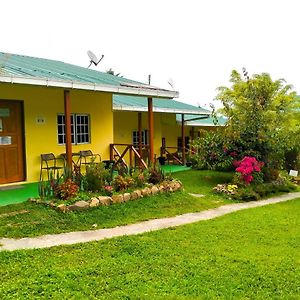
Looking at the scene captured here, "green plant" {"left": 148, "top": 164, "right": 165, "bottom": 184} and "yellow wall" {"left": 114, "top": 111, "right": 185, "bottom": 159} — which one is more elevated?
"yellow wall" {"left": 114, "top": 111, "right": 185, "bottom": 159}

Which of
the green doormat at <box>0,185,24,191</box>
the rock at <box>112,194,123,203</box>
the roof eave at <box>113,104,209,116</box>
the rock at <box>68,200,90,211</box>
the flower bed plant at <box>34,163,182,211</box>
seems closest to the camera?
the rock at <box>68,200,90,211</box>

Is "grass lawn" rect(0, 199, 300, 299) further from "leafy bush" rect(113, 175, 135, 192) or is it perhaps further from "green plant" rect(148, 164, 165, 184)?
"green plant" rect(148, 164, 165, 184)

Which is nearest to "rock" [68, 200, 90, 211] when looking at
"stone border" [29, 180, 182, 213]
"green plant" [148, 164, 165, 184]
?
"stone border" [29, 180, 182, 213]

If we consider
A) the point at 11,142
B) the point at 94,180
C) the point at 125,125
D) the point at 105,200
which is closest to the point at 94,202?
the point at 105,200

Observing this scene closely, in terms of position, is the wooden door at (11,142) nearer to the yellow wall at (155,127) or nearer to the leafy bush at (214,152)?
the yellow wall at (155,127)

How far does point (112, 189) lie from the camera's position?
8.85m

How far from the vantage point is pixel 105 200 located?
838 cm

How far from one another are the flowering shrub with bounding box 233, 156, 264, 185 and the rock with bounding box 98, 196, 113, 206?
5119 millimetres

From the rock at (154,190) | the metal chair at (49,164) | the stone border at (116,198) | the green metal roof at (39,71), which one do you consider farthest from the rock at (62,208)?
the metal chair at (49,164)

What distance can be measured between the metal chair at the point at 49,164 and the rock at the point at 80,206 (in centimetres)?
312

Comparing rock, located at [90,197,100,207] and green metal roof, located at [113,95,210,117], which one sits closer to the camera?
rock, located at [90,197,100,207]

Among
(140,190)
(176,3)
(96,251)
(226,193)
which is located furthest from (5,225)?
(176,3)

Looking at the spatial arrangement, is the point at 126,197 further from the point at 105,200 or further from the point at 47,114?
the point at 47,114

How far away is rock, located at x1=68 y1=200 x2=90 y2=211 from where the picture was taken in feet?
25.4
